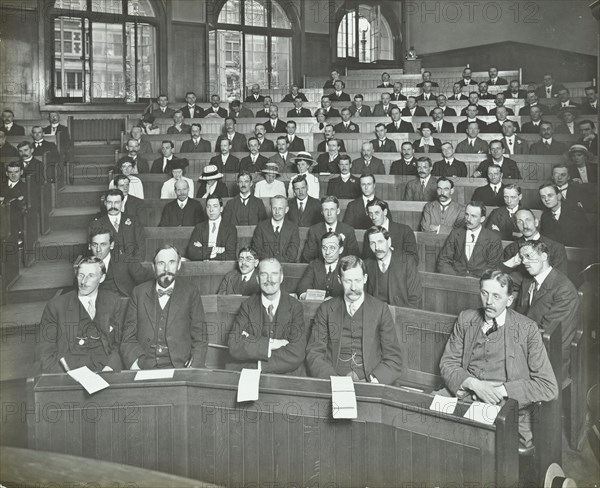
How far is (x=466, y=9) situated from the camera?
13.0 m

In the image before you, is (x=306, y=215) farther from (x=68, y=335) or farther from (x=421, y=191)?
(x=68, y=335)

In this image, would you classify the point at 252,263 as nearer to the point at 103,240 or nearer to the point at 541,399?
the point at 103,240

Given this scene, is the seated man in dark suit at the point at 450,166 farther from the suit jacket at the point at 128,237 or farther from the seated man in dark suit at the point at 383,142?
the suit jacket at the point at 128,237

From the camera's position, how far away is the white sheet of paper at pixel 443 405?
251 cm

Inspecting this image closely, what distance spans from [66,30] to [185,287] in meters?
9.04

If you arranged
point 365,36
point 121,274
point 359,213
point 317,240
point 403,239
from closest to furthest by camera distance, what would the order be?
point 121,274, point 403,239, point 317,240, point 359,213, point 365,36

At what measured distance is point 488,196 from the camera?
597 centimetres

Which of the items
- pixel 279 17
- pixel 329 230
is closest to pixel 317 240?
pixel 329 230

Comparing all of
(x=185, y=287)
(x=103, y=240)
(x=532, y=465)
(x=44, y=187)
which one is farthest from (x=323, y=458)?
(x=44, y=187)

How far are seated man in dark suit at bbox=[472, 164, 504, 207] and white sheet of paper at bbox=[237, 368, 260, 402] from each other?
3.76m

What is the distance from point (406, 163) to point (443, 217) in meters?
1.78

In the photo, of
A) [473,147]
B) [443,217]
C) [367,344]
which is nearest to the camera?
[367,344]

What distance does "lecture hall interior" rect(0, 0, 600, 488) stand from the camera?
9.02ft

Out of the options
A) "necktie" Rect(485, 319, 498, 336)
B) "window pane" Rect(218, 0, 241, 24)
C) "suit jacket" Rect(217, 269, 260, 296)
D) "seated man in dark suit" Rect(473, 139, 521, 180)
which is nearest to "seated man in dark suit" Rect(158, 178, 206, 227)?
"suit jacket" Rect(217, 269, 260, 296)
